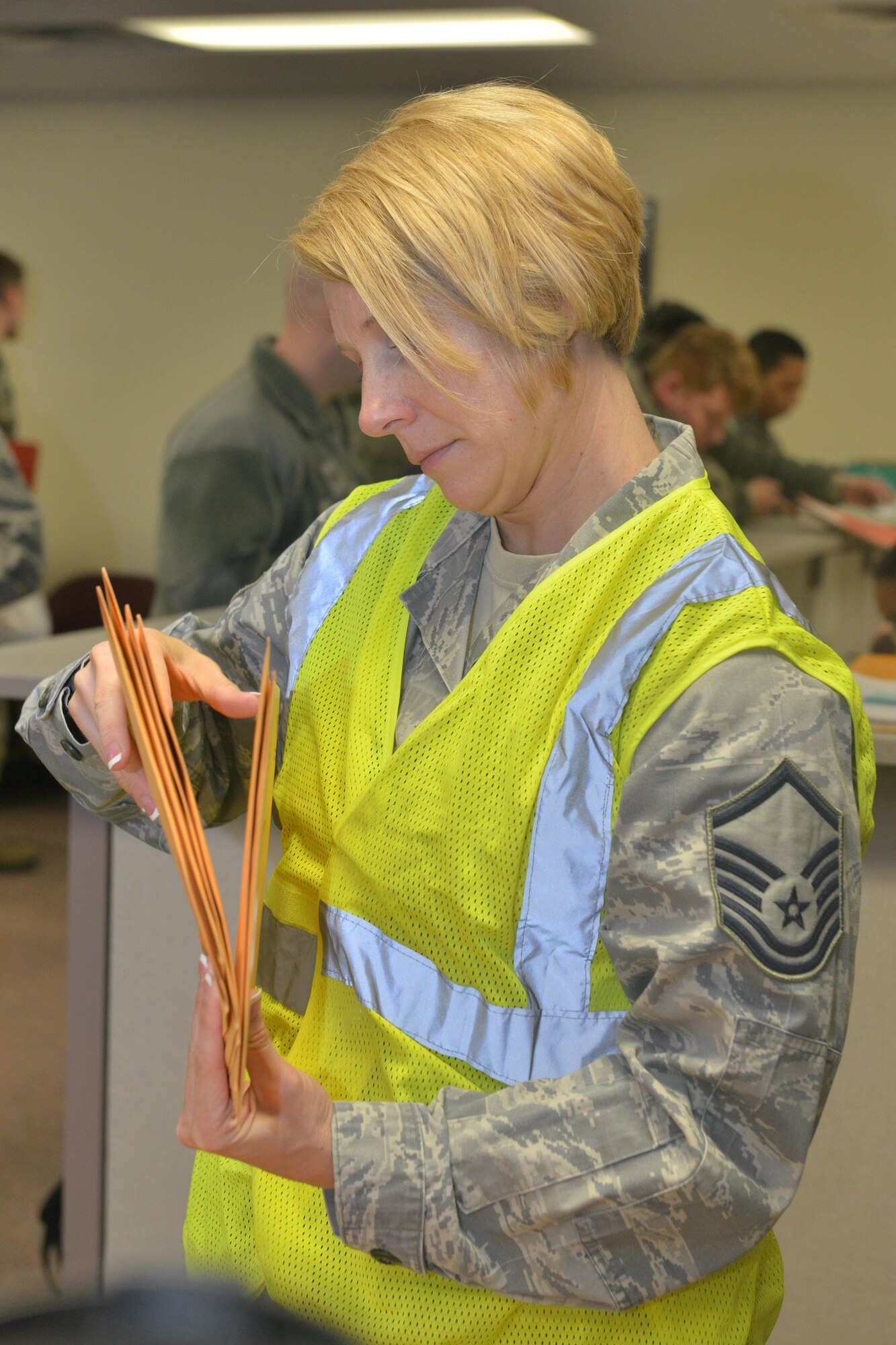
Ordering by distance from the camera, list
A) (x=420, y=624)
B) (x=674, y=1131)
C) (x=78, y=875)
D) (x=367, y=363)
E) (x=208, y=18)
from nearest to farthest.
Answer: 1. (x=674, y=1131)
2. (x=367, y=363)
3. (x=420, y=624)
4. (x=78, y=875)
5. (x=208, y=18)

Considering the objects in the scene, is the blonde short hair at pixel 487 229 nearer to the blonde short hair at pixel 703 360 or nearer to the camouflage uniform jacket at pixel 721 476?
the blonde short hair at pixel 703 360

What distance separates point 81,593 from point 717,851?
628cm

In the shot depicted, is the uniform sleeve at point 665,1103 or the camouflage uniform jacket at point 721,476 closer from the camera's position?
the uniform sleeve at point 665,1103

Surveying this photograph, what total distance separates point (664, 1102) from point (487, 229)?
21.7 inches

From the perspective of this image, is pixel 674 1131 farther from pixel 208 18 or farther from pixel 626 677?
pixel 208 18

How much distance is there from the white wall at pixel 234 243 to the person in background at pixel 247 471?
11.3ft

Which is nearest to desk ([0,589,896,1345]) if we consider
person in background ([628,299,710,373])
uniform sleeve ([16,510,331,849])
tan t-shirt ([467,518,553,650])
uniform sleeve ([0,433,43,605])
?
uniform sleeve ([16,510,331,849])

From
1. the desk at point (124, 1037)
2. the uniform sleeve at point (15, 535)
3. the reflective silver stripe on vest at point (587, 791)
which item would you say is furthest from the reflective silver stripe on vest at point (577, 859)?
the uniform sleeve at point (15, 535)

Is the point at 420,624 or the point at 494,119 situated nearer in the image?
the point at 494,119

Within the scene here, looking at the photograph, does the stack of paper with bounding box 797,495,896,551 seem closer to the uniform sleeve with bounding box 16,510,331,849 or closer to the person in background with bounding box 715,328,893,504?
the person in background with bounding box 715,328,893,504

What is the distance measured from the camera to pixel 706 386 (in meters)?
5.60

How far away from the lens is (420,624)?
1046 millimetres

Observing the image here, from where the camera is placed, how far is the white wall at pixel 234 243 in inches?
256

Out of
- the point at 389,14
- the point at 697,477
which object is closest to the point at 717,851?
the point at 697,477
